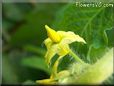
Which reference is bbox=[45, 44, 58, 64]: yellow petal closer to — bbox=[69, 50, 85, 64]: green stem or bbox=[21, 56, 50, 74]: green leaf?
bbox=[69, 50, 85, 64]: green stem

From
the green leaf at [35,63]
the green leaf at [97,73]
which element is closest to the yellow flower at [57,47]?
the green leaf at [97,73]

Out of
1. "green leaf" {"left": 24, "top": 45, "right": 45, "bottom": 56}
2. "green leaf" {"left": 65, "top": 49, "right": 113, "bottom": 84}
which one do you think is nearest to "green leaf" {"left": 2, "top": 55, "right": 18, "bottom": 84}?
"green leaf" {"left": 24, "top": 45, "right": 45, "bottom": 56}

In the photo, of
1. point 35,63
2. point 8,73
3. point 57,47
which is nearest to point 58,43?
point 57,47

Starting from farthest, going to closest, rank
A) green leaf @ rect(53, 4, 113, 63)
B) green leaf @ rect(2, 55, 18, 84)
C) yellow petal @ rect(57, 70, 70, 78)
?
green leaf @ rect(2, 55, 18, 84), green leaf @ rect(53, 4, 113, 63), yellow petal @ rect(57, 70, 70, 78)

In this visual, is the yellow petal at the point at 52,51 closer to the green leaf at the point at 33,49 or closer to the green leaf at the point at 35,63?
the green leaf at the point at 35,63

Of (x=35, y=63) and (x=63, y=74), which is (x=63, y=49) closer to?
(x=63, y=74)

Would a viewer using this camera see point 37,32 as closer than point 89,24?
No

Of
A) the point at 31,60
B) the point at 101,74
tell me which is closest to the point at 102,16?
the point at 101,74

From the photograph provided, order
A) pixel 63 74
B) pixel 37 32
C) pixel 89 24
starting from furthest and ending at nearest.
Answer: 1. pixel 37 32
2. pixel 89 24
3. pixel 63 74

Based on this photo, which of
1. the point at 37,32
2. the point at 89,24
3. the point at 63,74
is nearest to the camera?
the point at 63,74
